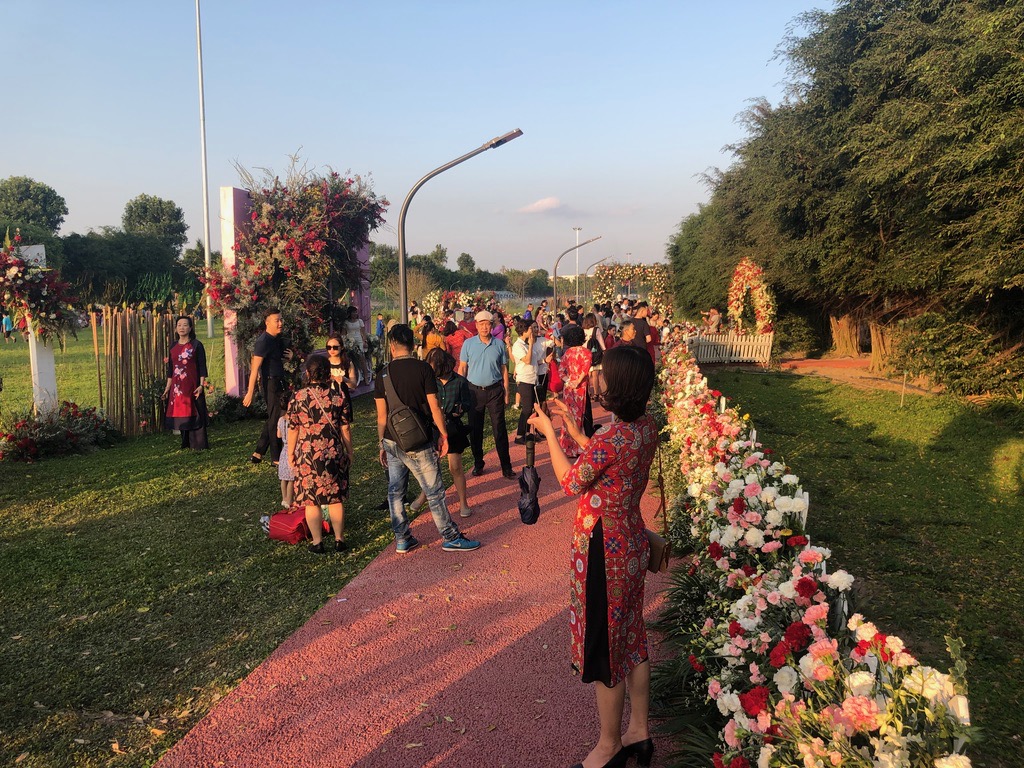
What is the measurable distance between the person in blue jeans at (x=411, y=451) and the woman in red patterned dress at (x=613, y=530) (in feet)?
8.56

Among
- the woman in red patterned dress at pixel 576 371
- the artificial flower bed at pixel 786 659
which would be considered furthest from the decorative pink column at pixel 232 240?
the artificial flower bed at pixel 786 659

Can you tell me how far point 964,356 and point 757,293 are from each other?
8.93 m

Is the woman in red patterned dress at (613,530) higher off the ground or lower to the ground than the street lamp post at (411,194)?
lower

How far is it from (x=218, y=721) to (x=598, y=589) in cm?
205

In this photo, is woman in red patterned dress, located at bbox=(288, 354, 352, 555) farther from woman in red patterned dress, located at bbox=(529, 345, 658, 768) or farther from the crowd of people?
woman in red patterned dress, located at bbox=(529, 345, 658, 768)

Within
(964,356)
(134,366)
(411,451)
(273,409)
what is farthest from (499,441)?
(964,356)

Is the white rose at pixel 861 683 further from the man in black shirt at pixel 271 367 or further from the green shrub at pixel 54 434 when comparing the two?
the green shrub at pixel 54 434

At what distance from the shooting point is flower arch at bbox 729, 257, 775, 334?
22.2 meters

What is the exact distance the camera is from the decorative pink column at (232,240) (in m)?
11.6

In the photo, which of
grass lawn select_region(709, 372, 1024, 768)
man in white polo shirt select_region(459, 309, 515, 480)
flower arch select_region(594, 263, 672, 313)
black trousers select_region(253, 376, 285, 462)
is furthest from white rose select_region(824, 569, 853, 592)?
flower arch select_region(594, 263, 672, 313)

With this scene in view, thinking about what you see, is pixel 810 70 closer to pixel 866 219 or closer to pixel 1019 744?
pixel 866 219

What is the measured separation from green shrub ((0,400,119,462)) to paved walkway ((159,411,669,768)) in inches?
240

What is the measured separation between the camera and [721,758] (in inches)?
93.0

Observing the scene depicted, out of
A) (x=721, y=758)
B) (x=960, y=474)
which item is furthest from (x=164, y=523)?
(x=960, y=474)
